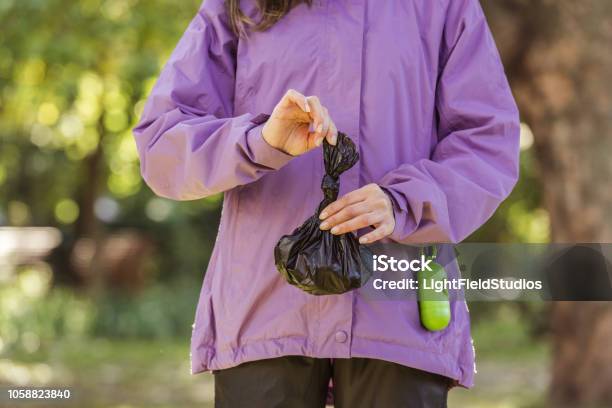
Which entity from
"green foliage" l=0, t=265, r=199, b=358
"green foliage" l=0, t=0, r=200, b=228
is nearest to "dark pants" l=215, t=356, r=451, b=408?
"green foliage" l=0, t=0, r=200, b=228

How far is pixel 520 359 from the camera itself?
11.6 meters

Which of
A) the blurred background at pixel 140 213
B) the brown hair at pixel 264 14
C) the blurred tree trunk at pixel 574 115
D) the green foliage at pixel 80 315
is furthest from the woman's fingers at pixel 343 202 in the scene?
the green foliage at pixel 80 315

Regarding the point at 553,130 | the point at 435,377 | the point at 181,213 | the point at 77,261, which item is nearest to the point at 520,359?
the point at 553,130

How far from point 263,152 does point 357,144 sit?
0.25 metres

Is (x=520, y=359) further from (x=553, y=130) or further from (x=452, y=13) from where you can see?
(x=452, y=13)

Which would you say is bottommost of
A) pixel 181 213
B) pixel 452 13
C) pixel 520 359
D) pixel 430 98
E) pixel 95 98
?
pixel 520 359

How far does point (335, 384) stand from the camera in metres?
2.22

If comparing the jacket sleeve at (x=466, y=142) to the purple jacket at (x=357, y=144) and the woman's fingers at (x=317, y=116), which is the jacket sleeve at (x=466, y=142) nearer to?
the purple jacket at (x=357, y=144)

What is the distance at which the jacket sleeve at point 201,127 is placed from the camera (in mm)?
2141

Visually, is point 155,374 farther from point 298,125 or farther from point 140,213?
point 298,125

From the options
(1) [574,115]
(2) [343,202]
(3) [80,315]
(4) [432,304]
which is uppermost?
(2) [343,202]

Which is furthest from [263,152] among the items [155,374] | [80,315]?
[80,315]

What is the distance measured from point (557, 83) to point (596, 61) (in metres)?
0.33

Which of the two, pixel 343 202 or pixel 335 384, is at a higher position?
pixel 343 202
